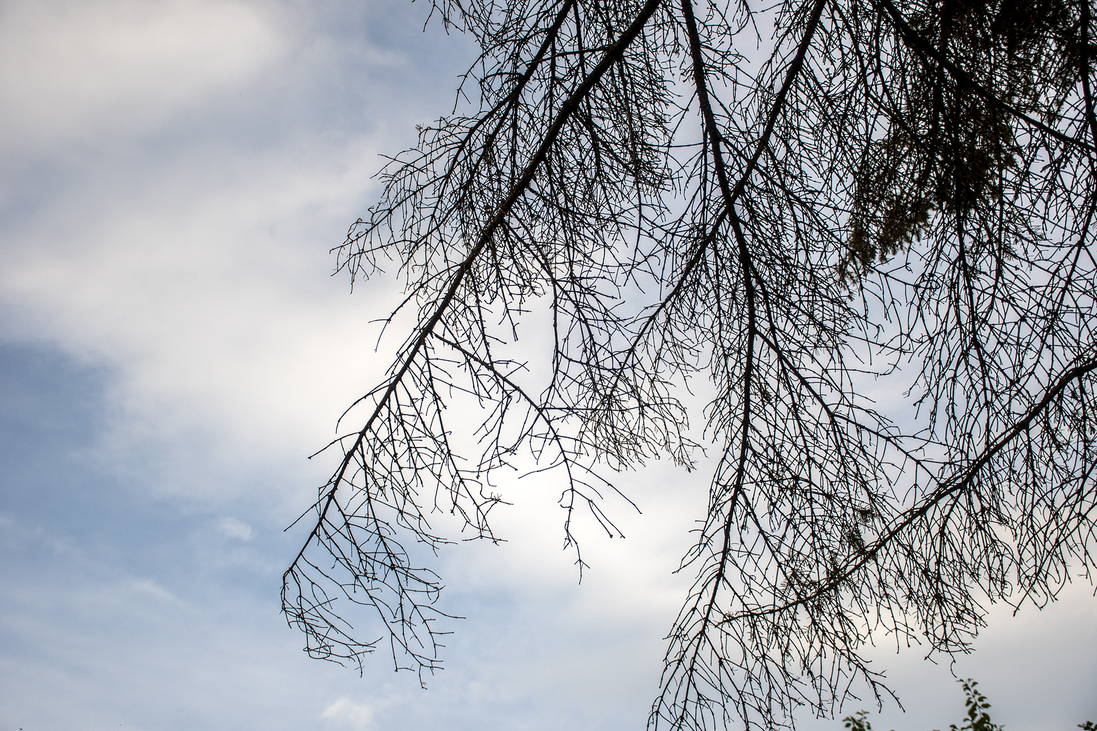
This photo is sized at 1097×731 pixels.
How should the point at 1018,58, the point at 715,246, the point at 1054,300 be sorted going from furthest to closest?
the point at 715,246
the point at 1018,58
the point at 1054,300

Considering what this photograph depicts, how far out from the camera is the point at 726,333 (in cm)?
327

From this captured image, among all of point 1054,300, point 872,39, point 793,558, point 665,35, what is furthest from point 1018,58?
point 793,558

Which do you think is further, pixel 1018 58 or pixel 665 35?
pixel 665 35

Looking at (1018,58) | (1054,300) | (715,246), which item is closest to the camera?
(1054,300)

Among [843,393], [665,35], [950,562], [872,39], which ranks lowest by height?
[950,562]

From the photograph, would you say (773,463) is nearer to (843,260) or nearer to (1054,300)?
(843,260)

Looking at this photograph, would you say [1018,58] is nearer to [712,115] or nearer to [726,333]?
[712,115]

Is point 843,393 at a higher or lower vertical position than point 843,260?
lower

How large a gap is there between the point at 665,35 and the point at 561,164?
2.81ft

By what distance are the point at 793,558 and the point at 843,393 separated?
730 mm

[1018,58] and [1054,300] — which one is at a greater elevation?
[1018,58]

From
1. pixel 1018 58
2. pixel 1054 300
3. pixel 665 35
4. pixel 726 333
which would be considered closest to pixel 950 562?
pixel 1054 300

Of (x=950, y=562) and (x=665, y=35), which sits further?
(x=665, y=35)

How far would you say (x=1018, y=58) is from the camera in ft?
9.53
